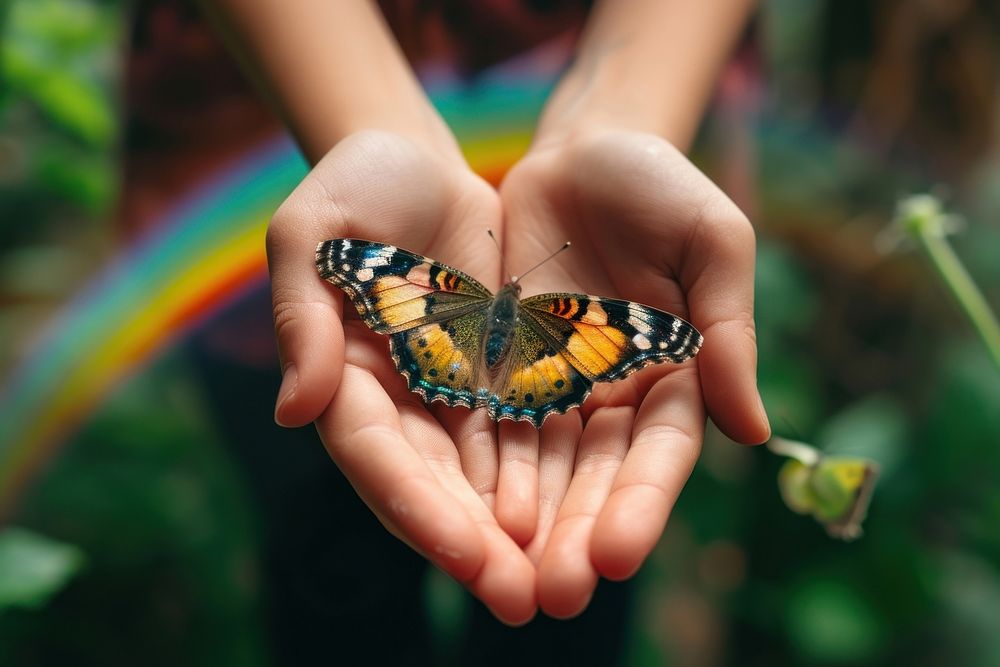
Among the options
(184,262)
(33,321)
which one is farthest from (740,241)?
(33,321)

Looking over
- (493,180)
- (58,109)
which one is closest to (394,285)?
(493,180)

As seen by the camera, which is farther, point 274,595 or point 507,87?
point 507,87

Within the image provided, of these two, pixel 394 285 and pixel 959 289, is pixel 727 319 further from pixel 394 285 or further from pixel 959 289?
pixel 394 285

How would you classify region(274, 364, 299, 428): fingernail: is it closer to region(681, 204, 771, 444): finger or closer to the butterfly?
the butterfly

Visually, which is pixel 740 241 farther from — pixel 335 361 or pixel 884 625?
pixel 884 625

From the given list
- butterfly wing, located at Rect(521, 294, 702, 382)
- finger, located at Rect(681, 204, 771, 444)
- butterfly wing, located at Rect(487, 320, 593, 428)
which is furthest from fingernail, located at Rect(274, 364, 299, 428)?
finger, located at Rect(681, 204, 771, 444)

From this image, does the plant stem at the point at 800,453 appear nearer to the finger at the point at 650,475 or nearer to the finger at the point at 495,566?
the finger at the point at 650,475
